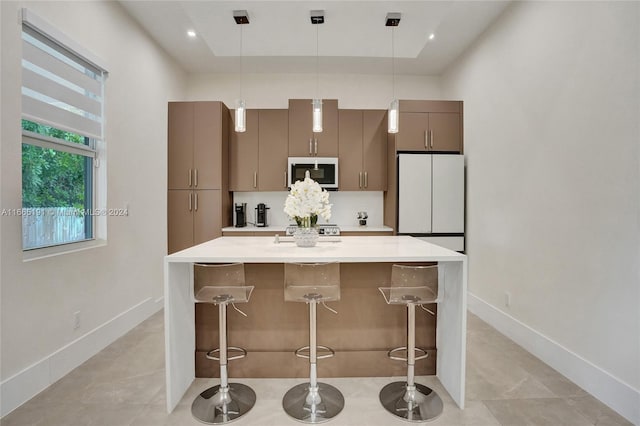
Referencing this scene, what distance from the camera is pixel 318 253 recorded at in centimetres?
209

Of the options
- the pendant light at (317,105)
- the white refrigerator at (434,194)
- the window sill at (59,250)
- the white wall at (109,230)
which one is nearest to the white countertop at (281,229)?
the white refrigerator at (434,194)

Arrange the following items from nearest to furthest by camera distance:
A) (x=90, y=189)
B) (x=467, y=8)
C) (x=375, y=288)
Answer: (x=375, y=288) < (x=90, y=189) < (x=467, y=8)

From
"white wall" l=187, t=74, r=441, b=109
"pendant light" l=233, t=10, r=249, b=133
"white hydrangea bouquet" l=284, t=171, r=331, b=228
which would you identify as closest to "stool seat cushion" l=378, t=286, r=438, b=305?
"white hydrangea bouquet" l=284, t=171, r=331, b=228

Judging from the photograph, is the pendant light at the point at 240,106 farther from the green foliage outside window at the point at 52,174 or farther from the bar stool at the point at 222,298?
the green foliage outside window at the point at 52,174

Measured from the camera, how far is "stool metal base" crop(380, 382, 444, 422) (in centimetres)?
192

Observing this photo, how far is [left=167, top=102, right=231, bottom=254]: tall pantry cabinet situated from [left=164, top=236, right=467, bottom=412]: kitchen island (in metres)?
1.69

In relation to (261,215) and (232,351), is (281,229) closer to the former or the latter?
(261,215)

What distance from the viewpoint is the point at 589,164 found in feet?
7.25

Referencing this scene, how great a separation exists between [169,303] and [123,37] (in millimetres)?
2648

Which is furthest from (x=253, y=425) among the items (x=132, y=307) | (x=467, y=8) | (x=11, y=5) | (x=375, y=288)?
(x=467, y=8)

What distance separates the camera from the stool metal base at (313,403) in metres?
1.91

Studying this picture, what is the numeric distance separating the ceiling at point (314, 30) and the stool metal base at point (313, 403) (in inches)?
114

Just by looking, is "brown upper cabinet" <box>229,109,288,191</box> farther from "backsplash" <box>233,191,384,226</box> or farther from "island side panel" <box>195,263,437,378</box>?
"island side panel" <box>195,263,437,378</box>

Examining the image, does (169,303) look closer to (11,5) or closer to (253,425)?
(253,425)
